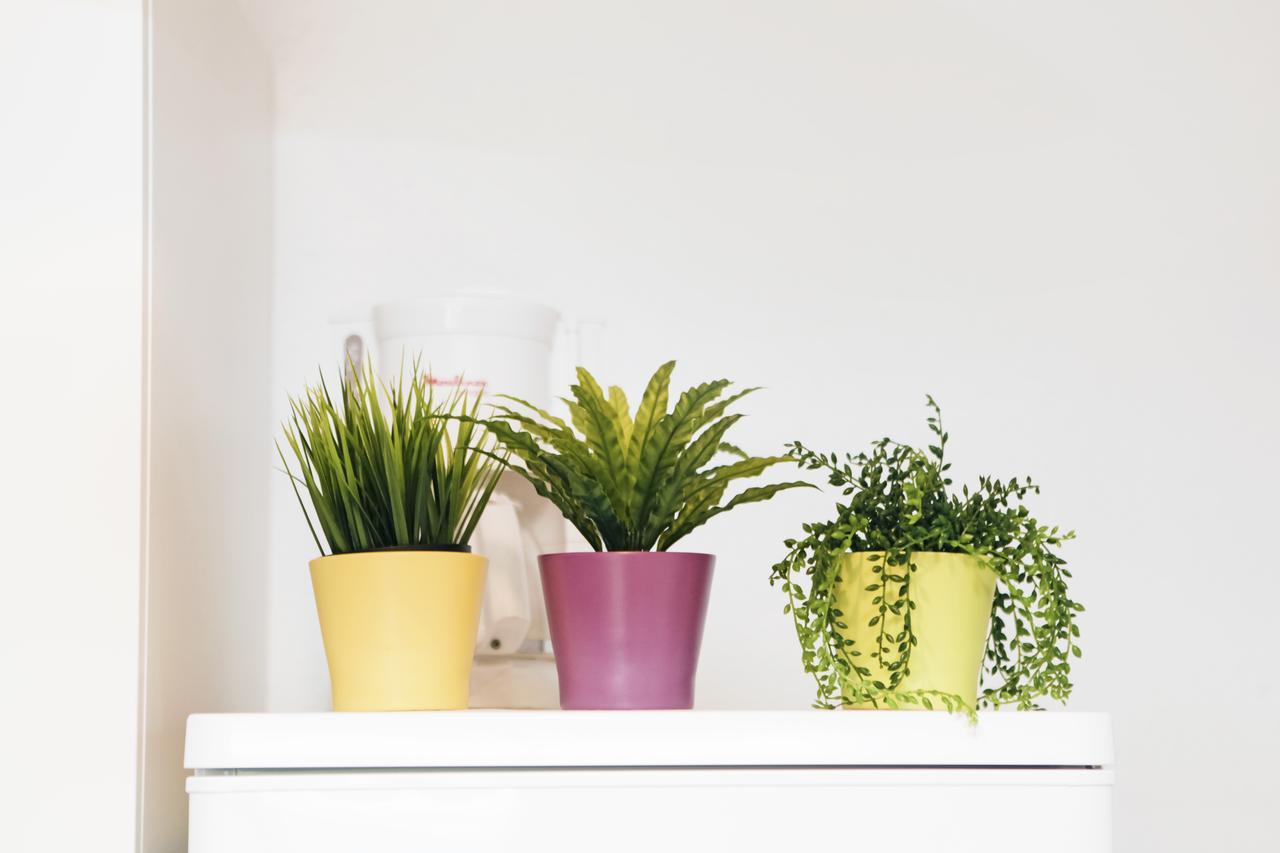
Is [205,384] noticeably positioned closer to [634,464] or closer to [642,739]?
[634,464]

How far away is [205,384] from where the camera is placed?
48.5 inches

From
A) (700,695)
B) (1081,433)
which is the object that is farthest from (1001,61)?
(700,695)

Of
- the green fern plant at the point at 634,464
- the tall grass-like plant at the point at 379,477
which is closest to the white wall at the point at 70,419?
the tall grass-like plant at the point at 379,477

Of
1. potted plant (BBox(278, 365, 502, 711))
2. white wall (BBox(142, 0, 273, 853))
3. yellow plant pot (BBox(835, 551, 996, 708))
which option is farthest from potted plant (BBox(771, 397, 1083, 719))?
white wall (BBox(142, 0, 273, 853))

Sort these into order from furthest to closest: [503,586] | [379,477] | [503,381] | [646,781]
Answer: [503,381]
[503,586]
[379,477]
[646,781]

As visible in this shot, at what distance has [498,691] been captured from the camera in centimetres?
128

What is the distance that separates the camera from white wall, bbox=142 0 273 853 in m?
1.05

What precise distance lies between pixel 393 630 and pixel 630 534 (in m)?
0.20

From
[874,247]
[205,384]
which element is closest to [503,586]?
[205,384]

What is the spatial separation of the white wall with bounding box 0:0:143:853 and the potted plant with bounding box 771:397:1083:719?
→ 53 centimetres

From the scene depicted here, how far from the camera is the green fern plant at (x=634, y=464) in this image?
1.00 metres

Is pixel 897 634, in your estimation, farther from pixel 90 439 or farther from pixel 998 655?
pixel 90 439

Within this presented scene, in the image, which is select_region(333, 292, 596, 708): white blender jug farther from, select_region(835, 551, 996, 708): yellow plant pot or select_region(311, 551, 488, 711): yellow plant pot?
select_region(835, 551, 996, 708): yellow plant pot

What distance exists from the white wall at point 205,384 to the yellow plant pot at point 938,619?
1.85 feet
